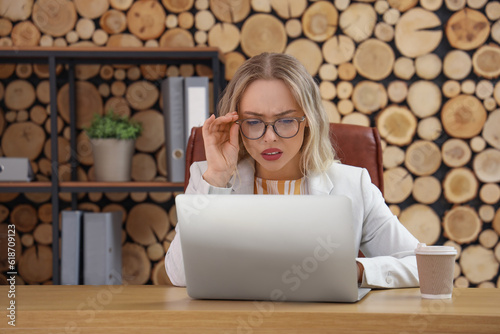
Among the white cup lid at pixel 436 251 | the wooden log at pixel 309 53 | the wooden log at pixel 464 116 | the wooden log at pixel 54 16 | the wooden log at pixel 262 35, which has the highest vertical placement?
the wooden log at pixel 54 16

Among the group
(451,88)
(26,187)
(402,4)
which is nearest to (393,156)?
(451,88)

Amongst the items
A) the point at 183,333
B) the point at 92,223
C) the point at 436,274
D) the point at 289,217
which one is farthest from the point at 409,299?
the point at 92,223

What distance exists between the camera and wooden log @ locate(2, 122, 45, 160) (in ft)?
8.36

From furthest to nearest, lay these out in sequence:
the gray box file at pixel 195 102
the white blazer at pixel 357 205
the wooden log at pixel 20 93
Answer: the wooden log at pixel 20 93, the gray box file at pixel 195 102, the white blazer at pixel 357 205

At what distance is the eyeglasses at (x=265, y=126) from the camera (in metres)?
1.48

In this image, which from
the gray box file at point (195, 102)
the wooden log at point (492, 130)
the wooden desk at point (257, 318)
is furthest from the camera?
the wooden log at point (492, 130)

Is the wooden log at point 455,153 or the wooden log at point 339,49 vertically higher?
the wooden log at point 339,49

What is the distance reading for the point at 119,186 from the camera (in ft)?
7.50

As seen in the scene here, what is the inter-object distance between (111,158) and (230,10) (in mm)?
757

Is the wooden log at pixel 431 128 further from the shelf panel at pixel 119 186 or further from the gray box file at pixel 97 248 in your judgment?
the gray box file at pixel 97 248

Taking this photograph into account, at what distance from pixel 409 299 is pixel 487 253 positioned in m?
1.56

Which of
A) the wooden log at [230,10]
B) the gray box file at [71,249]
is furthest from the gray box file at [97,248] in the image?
the wooden log at [230,10]

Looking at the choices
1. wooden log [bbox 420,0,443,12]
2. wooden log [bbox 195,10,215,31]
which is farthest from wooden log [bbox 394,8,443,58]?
wooden log [bbox 195,10,215,31]

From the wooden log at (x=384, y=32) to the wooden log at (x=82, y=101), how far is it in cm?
113
